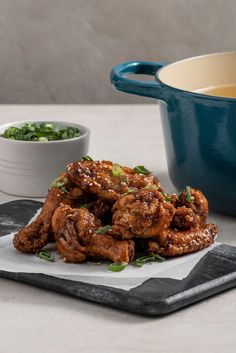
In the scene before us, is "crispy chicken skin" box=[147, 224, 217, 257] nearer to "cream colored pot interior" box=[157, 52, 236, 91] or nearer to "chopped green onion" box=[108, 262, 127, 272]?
"chopped green onion" box=[108, 262, 127, 272]

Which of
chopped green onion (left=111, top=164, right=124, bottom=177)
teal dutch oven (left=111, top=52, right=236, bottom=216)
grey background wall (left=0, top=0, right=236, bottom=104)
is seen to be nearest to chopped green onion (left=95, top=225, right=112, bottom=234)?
chopped green onion (left=111, top=164, right=124, bottom=177)

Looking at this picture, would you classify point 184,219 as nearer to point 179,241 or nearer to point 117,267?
point 179,241

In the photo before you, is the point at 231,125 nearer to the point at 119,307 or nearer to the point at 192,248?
the point at 192,248

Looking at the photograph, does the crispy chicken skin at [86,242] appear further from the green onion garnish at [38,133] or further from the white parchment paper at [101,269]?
A: the green onion garnish at [38,133]

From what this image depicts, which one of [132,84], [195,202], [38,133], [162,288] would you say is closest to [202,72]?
[132,84]

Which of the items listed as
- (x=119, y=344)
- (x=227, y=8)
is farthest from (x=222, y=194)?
(x=227, y=8)

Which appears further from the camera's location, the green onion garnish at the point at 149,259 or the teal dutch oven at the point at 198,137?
the teal dutch oven at the point at 198,137

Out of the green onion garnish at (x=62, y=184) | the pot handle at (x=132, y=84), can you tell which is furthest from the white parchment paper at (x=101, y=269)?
the pot handle at (x=132, y=84)
